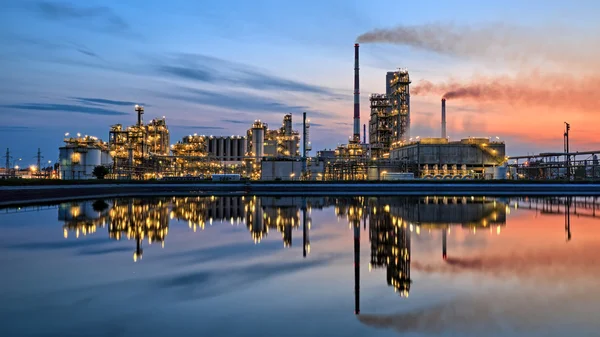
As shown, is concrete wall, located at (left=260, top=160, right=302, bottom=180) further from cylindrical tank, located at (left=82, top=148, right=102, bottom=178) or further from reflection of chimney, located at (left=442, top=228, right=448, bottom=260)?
reflection of chimney, located at (left=442, top=228, right=448, bottom=260)

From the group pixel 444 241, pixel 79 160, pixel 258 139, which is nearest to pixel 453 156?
pixel 258 139

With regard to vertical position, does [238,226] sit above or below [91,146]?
below

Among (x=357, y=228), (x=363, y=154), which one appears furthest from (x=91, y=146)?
(x=357, y=228)

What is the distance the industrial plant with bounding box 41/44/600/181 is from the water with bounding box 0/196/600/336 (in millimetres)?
41552

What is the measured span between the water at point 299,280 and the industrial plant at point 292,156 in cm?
4155

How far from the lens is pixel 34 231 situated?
706 inches

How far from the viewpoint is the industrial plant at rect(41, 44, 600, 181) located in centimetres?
5944

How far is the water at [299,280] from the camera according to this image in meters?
7.21

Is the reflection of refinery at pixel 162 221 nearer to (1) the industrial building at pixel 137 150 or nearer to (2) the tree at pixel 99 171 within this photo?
(2) the tree at pixel 99 171

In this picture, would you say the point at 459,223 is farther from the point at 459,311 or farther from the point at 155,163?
the point at 155,163

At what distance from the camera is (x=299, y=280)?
32.9ft

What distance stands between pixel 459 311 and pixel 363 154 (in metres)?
68.2

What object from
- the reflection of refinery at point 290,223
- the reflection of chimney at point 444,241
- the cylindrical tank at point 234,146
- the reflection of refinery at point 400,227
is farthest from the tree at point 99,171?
Result: the reflection of chimney at point 444,241

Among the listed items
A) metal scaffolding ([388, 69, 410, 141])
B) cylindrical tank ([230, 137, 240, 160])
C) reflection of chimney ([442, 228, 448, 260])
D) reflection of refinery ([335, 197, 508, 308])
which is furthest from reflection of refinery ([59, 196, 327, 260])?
cylindrical tank ([230, 137, 240, 160])
